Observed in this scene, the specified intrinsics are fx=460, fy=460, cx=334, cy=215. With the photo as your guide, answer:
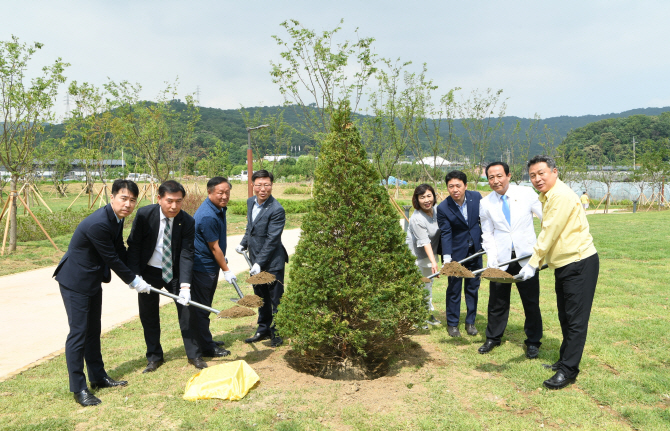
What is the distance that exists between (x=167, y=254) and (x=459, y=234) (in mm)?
3211

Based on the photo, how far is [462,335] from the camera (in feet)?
18.0

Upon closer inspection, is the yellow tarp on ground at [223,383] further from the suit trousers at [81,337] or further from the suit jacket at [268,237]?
the suit jacket at [268,237]

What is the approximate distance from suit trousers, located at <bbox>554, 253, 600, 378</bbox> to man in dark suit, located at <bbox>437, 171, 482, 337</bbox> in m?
1.46

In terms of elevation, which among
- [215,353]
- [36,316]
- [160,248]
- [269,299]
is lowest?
[36,316]

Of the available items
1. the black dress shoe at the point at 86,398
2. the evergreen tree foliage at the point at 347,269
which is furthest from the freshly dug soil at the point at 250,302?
the black dress shoe at the point at 86,398

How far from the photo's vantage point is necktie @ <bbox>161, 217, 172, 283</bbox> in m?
4.39

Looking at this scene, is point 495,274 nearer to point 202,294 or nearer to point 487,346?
point 487,346

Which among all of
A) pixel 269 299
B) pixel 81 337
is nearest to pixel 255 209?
pixel 269 299

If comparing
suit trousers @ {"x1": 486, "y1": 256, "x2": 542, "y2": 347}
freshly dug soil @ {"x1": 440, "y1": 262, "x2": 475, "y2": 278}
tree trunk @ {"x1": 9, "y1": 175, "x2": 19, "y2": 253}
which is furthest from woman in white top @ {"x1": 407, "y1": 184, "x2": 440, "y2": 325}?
tree trunk @ {"x1": 9, "y1": 175, "x2": 19, "y2": 253}

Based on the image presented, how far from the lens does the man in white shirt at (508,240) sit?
4.66m

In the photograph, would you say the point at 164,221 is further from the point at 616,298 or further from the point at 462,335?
the point at 616,298

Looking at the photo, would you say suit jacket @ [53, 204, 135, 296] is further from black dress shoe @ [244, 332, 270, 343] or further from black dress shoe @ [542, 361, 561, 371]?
black dress shoe @ [542, 361, 561, 371]

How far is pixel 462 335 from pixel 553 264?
1824mm

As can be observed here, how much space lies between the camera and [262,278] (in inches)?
181
